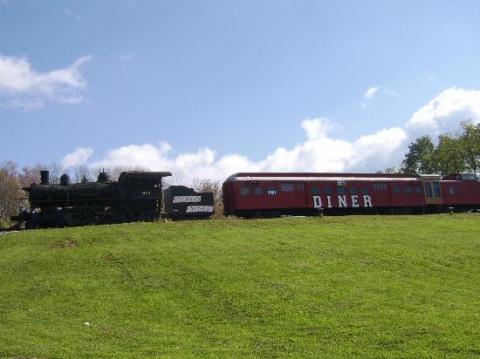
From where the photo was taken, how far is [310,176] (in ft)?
112

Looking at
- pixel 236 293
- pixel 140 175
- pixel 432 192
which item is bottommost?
pixel 236 293

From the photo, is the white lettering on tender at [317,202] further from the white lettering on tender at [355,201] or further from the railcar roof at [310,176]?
the white lettering on tender at [355,201]

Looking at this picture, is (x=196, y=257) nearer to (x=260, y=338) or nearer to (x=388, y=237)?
(x=260, y=338)

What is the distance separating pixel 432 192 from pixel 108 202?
23653mm

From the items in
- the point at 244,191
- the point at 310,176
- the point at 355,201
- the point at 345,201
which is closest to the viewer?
the point at 244,191

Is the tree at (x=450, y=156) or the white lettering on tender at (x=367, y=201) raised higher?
the tree at (x=450, y=156)

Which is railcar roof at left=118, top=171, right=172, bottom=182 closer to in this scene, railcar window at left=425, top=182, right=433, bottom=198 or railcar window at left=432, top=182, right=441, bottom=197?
railcar window at left=425, top=182, right=433, bottom=198

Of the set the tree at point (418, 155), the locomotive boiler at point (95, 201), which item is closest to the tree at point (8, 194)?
the locomotive boiler at point (95, 201)

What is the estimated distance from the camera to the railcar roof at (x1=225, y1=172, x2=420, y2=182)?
32312 millimetres

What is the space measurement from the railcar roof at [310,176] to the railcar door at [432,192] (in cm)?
100

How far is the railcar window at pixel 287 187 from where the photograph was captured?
32.7 m

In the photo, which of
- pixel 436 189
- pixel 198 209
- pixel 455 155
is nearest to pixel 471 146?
pixel 455 155

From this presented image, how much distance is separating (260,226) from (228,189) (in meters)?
6.48

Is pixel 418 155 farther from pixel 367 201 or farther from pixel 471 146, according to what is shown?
pixel 367 201
